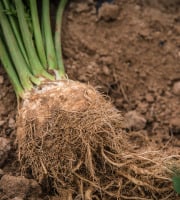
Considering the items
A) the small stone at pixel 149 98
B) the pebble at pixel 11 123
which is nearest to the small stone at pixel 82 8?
the small stone at pixel 149 98

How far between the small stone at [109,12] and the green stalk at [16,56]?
0.52m

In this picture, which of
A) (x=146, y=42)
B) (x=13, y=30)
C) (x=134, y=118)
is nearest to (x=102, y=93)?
(x=134, y=118)

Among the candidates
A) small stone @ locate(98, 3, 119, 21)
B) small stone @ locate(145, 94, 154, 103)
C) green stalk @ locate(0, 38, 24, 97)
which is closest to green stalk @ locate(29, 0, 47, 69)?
green stalk @ locate(0, 38, 24, 97)

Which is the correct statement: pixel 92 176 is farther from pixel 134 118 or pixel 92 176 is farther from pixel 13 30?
pixel 13 30

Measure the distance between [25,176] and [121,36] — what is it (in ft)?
2.79

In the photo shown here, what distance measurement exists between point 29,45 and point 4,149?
1.52 ft

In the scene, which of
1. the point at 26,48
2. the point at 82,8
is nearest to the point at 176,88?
the point at 82,8

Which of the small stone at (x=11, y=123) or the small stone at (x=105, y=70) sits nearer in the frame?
the small stone at (x=11, y=123)

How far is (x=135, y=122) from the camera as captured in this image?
2.21 m

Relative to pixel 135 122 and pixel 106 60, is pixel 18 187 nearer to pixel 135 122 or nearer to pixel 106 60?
pixel 135 122

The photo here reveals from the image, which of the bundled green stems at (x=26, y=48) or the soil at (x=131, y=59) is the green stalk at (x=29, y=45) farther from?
the soil at (x=131, y=59)

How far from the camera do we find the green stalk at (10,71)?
2111mm

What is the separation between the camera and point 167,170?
1.96 metres

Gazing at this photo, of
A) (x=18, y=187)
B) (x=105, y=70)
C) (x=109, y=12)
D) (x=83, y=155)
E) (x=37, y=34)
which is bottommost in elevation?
(x=18, y=187)
